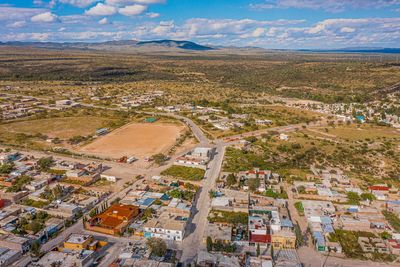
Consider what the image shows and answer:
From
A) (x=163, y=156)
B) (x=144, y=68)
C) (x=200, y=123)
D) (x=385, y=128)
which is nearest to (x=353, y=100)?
(x=385, y=128)

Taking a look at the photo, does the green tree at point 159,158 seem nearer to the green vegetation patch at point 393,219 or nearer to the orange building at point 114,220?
the orange building at point 114,220

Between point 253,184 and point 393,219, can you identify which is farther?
point 253,184

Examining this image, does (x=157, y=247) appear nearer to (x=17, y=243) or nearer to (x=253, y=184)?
(x=17, y=243)

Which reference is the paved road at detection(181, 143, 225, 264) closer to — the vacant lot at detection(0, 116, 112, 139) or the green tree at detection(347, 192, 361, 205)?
the green tree at detection(347, 192, 361, 205)

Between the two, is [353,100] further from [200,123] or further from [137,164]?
[137,164]

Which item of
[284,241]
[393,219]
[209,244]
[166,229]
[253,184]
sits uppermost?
[253,184]

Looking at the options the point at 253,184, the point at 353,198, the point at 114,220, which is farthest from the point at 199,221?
the point at 353,198

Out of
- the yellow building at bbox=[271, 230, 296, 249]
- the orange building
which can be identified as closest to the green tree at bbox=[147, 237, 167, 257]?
the orange building
